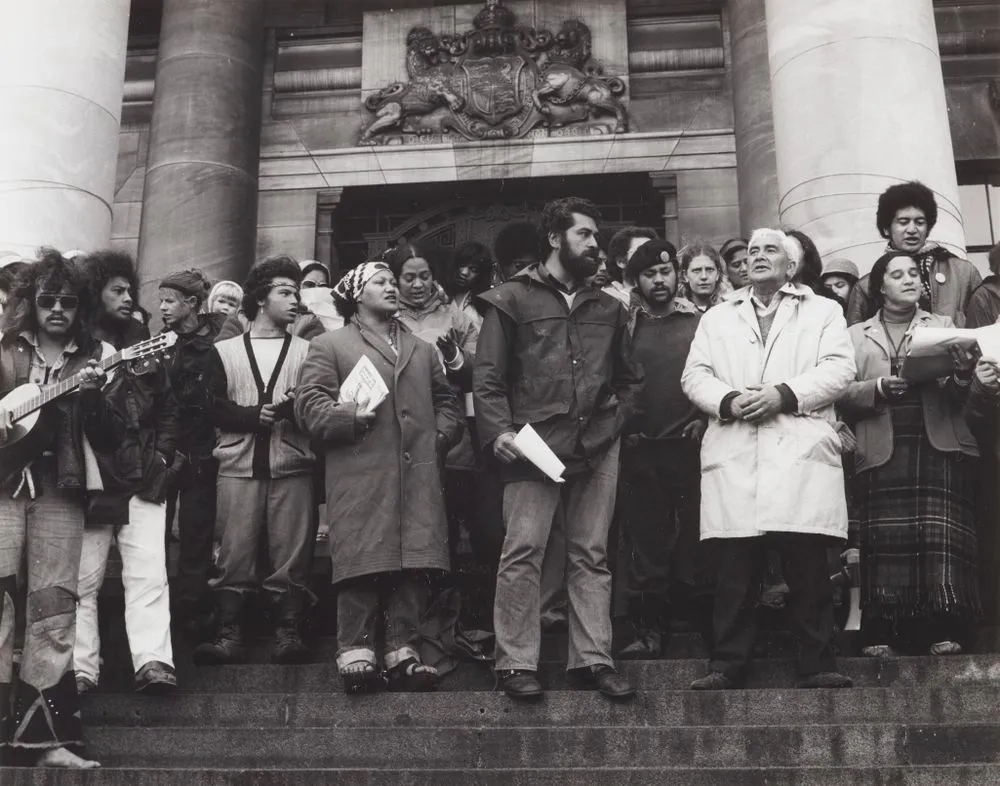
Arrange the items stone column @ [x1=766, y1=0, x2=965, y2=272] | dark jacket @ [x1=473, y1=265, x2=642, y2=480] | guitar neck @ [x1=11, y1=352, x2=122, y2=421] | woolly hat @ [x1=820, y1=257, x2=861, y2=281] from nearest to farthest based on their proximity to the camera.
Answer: guitar neck @ [x1=11, y1=352, x2=122, y2=421]
dark jacket @ [x1=473, y1=265, x2=642, y2=480]
woolly hat @ [x1=820, y1=257, x2=861, y2=281]
stone column @ [x1=766, y1=0, x2=965, y2=272]

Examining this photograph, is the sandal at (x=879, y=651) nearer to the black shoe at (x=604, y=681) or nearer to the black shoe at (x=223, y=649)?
the black shoe at (x=604, y=681)

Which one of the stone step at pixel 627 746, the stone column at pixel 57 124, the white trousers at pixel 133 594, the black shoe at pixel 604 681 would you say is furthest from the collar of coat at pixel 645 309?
the stone column at pixel 57 124

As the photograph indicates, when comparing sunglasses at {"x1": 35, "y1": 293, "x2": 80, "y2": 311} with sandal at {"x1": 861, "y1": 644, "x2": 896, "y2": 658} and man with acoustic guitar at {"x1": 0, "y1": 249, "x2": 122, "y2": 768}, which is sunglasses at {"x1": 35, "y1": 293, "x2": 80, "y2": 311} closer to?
man with acoustic guitar at {"x1": 0, "y1": 249, "x2": 122, "y2": 768}

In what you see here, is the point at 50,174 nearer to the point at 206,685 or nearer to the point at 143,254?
the point at 143,254

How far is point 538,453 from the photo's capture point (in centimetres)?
620

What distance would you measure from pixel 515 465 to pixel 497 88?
7.85m

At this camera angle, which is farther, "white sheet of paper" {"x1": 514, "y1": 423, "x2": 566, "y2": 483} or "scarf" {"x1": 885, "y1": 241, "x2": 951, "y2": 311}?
"scarf" {"x1": 885, "y1": 241, "x2": 951, "y2": 311}

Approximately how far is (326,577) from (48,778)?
274cm

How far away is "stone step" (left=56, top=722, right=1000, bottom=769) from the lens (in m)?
5.39

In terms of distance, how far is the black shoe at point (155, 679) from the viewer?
6.32m

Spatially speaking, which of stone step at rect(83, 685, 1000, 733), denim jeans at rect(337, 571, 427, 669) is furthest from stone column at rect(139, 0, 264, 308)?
stone step at rect(83, 685, 1000, 733)

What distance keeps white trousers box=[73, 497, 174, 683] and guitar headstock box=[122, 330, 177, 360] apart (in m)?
0.73

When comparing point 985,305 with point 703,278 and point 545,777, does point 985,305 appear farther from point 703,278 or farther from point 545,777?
point 545,777

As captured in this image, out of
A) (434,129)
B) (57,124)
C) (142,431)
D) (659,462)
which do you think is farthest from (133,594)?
(434,129)
